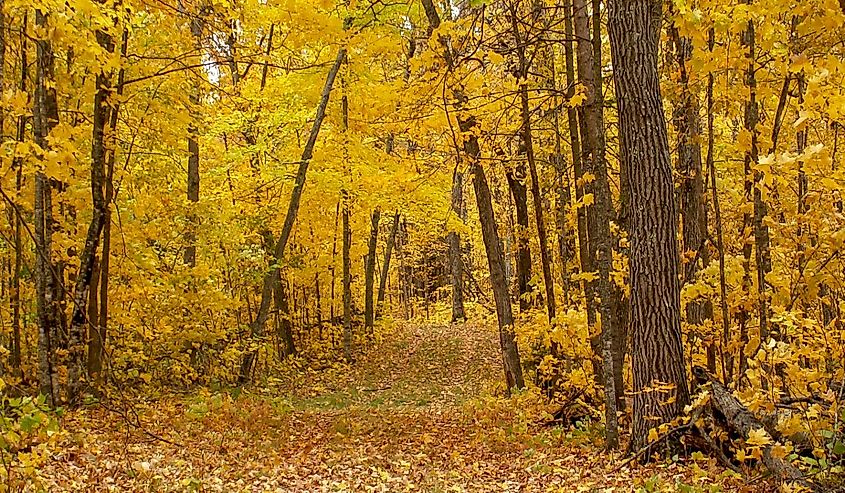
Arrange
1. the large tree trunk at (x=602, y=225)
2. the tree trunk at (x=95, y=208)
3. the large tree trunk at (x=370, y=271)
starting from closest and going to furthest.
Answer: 1. the large tree trunk at (x=602, y=225)
2. the tree trunk at (x=95, y=208)
3. the large tree trunk at (x=370, y=271)

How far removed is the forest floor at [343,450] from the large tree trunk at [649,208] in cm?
81

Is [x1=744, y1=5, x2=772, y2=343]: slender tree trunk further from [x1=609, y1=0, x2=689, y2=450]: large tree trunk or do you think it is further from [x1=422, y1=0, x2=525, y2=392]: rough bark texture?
[x1=422, y1=0, x2=525, y2=392]: rough bark texture

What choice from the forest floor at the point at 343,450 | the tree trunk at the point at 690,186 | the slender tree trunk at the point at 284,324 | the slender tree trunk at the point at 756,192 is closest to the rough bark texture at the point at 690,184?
the tree trunk at the point at 690,186

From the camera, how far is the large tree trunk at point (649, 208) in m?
6.45

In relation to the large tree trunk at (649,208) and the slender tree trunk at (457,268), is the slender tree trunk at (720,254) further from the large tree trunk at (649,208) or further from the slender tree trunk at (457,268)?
the slender tree trunk at (457,268)

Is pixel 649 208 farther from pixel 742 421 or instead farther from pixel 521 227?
pixel 521 227

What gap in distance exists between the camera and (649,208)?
21.4 ft

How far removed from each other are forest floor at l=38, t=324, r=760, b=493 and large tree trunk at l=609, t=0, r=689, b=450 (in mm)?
812

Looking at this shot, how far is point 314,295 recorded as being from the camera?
20688 millimetres

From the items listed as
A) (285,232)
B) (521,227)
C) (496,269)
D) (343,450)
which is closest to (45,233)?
(343,450)

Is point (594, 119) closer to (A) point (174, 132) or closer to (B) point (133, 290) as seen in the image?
(A) point (174, 132)

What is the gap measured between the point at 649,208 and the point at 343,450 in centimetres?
492

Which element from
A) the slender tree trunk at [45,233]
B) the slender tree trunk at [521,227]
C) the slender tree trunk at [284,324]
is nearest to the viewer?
the slender tree trunk at [45,233]

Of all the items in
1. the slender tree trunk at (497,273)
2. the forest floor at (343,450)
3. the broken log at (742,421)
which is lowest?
the forest floor at (343,450)
